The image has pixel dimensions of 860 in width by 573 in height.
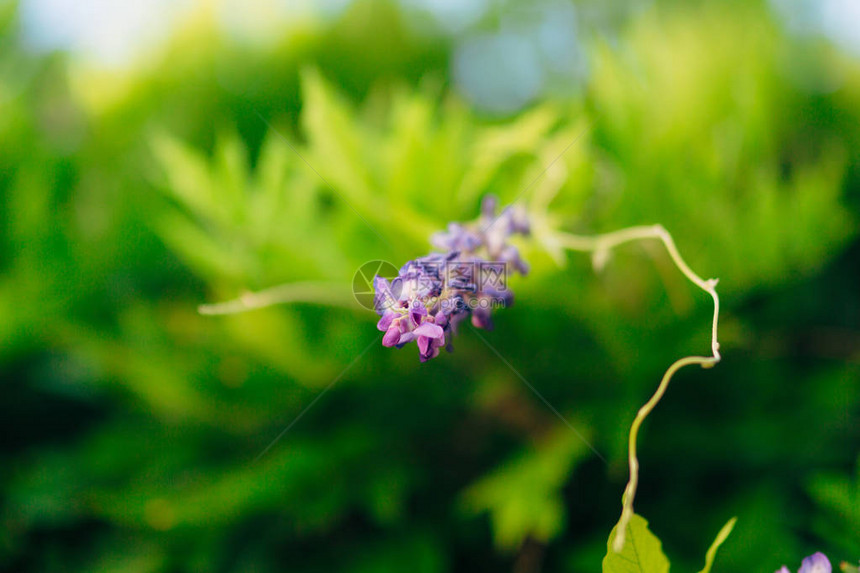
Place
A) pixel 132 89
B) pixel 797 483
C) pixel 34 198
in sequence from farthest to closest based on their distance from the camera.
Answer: pixel 132 89 → pixel 34 198 → pixel 797 483

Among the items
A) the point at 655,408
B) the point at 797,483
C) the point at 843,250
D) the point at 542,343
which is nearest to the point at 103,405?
the point at 542,343

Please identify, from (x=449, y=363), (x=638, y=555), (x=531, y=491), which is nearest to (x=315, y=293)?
(x=449, y=363)

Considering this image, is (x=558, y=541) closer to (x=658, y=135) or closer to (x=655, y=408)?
(x=655, y=408)

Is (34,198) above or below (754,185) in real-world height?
above

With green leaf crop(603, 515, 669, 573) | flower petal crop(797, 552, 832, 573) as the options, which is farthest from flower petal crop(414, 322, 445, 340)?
flower petal crop(797, 552, 832, 573)

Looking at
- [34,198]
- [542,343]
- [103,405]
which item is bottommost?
[542,343]

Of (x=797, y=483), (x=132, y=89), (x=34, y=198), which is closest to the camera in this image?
(x=797, y=483)

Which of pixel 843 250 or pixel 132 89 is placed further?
pixel 132 89

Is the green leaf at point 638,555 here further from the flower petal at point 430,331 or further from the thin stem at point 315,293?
the thin stem at point 315,293
